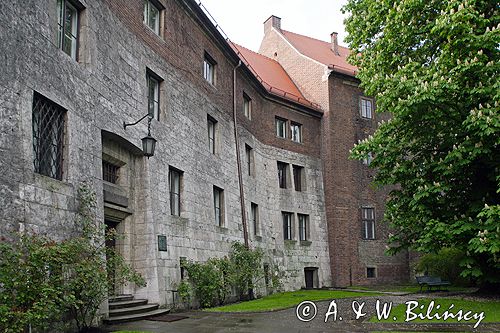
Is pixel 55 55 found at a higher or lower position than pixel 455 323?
higher

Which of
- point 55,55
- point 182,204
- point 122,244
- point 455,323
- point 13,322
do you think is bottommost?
point 455,323

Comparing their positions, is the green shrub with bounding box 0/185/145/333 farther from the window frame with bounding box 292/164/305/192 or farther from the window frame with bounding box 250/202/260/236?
the window frame with bounding box 292/164/305/192

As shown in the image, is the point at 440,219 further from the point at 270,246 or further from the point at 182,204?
the point at 270,246

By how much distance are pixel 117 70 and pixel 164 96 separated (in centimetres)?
276

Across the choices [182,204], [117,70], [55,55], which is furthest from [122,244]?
[55,55]

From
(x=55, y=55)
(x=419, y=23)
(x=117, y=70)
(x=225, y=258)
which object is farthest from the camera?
(x=225, y=258)

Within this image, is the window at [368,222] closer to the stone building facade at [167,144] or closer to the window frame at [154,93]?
the stone building facade at [167,144]

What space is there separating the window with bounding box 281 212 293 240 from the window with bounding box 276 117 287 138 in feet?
12.8

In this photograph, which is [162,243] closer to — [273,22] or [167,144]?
[167,144]

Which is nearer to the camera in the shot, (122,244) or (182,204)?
(122,244)

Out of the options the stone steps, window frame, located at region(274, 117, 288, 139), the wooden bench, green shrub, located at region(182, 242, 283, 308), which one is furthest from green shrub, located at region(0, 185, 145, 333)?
window frame, located at region(274, 117, 288, 139)

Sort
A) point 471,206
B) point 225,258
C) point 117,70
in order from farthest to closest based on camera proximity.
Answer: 1. point 225,258
2. point 471,206
3. point 117,70

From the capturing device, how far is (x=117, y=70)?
44.5ft

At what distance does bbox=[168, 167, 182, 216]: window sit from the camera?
16.2 m
